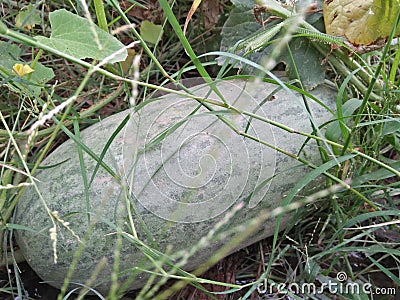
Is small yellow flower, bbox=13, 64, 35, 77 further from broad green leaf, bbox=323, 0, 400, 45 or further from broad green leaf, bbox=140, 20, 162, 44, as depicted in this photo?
broad green leaf, bbox=323, 0, 400, 45

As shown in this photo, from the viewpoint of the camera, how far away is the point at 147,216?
116 centimetres

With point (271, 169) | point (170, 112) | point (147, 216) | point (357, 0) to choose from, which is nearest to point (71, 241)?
point (147, 216)

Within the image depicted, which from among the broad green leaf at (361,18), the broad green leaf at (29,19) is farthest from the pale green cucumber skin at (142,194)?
the broad green leaf at (29,19)

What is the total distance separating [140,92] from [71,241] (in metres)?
0.54

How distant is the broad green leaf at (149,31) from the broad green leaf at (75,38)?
0.54 m

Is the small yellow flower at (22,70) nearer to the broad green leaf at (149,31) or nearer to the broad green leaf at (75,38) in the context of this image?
the broad green leaf at (75,38)

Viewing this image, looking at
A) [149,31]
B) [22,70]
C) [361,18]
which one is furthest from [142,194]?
[361,18]

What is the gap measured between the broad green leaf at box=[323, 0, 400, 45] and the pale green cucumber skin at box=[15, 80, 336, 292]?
0.20m

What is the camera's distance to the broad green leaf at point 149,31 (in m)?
1.47

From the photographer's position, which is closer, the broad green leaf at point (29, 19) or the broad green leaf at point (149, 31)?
the broad green leaf at point (29, 19)

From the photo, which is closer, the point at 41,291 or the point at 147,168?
the point at 147,168

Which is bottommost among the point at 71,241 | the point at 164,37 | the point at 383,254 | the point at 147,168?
the point at 383,254

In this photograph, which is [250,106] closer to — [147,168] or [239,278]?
[147,168]

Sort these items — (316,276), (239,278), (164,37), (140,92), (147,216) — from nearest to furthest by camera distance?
(147,216) → (316,276) → (239,278) → (140,92) → (164,37)
